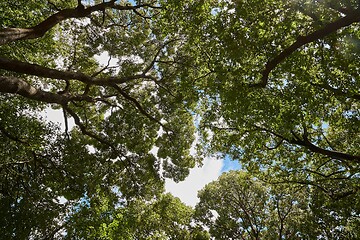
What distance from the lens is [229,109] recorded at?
967 cm

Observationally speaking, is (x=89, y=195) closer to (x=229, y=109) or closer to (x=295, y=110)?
(x=229, y=109)

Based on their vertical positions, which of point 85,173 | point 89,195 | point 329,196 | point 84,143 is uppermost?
point 84,143

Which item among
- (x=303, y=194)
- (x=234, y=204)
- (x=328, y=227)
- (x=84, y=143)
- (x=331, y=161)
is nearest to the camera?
(x=331, y=161)

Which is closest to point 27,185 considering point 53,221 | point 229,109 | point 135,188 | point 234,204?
point 53,221

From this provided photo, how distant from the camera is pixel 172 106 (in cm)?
1524

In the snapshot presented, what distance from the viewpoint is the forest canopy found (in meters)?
8.87

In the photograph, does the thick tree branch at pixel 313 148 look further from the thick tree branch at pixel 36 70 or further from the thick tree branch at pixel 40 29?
the thick tree branch at pixel 40 29

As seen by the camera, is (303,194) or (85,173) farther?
(303,194)

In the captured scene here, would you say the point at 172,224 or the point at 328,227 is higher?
the point at 172,224

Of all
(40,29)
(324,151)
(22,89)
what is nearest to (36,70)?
(22,89)

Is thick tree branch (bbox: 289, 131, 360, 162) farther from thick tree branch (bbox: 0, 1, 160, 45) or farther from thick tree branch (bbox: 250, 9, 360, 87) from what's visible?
thick tree branch (bbox: 0, 1, 160, 45)

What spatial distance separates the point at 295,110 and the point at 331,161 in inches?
232

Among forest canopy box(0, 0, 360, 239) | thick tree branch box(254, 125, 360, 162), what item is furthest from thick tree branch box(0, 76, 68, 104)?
thick tree branch box(254, 125, 360, 162)

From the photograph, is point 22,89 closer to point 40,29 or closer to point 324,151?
point 40,29
